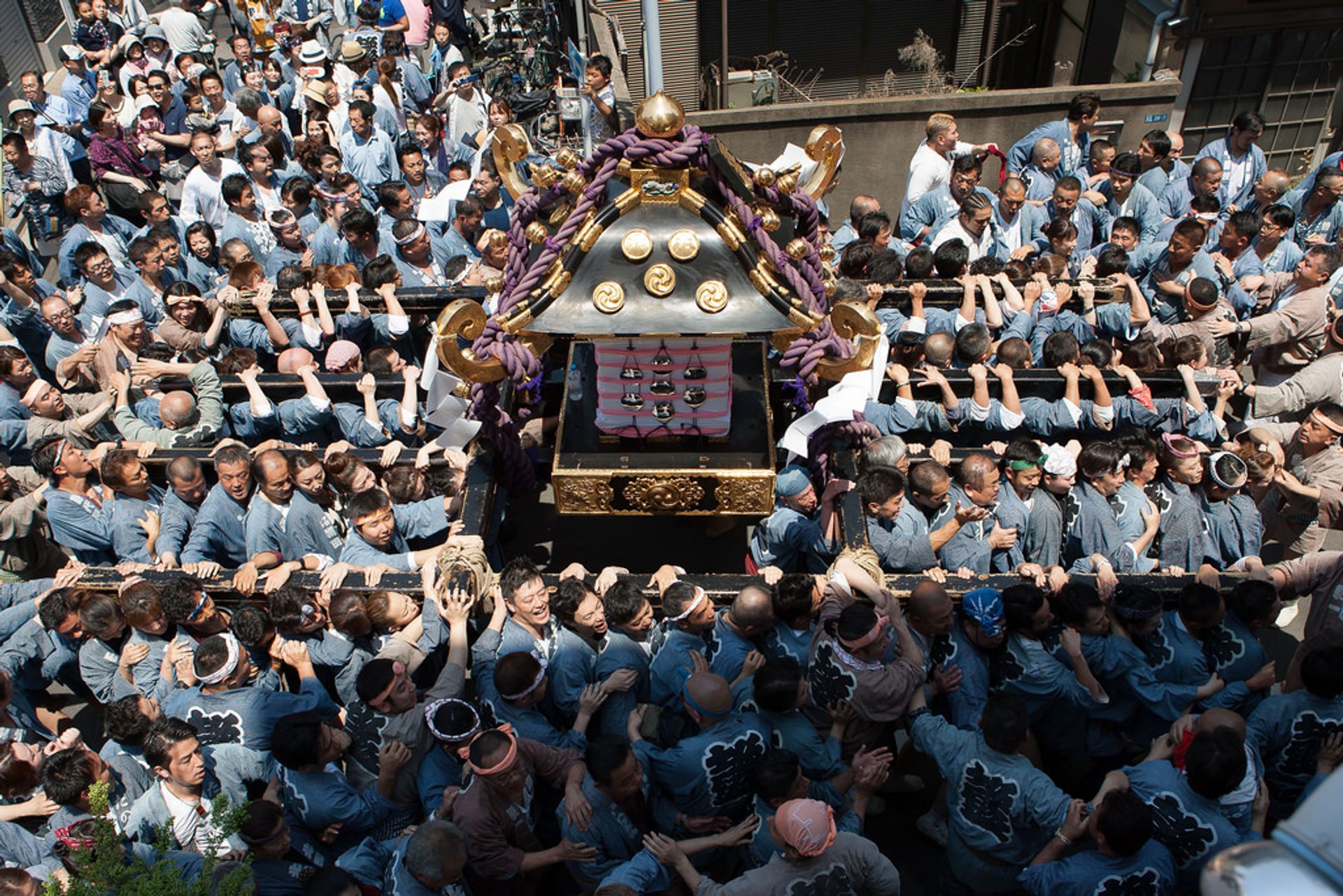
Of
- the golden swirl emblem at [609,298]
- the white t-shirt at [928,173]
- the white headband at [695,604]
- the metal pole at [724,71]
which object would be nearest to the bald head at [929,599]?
the white headband at [695,604]

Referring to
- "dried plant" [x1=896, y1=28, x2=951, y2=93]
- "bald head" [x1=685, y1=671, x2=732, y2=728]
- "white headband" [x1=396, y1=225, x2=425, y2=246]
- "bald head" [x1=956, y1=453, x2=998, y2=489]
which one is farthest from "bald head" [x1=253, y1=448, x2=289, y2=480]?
"dried plant" [x1=896, y1=28, x2=951, y2=93]

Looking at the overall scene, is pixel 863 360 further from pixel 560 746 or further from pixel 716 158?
pixel 560 746

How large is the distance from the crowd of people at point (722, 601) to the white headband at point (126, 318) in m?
0.02

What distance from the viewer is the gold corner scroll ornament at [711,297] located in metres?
4.75

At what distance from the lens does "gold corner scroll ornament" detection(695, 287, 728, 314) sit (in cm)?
475

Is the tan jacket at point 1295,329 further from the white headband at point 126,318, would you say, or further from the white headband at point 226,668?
the white headband at point 126,318

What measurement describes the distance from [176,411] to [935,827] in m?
6.10

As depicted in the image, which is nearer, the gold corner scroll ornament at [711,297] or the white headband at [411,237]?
the gold corner scroll ornament at [711,297]

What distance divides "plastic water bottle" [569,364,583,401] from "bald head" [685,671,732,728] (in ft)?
7.41

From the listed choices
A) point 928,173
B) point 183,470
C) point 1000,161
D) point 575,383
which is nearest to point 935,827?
point 575,383

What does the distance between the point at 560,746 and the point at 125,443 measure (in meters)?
4.28

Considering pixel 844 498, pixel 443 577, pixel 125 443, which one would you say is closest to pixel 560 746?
pixel 443 577

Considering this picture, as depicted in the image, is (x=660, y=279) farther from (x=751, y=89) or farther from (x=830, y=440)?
(x=751, y=89)

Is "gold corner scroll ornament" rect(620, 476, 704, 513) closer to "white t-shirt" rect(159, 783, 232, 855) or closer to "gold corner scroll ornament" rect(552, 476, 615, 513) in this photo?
"gold corner scroll ornament" rect(552, 476, 615, 513)
